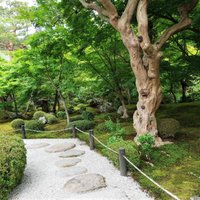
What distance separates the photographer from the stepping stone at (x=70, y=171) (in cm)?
587

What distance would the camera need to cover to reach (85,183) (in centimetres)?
517

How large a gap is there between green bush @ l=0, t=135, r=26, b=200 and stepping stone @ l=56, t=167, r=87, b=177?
1.01m

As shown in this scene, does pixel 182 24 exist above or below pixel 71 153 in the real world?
above

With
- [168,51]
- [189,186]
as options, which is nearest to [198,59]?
[168,51]

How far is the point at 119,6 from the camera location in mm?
8820

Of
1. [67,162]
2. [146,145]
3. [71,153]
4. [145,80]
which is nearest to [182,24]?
[145,80]

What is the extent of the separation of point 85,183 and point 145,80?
12.4ft

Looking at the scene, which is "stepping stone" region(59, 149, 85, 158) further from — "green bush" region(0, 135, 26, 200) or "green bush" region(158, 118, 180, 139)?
"green bush" region(158, 118, 180, 139)

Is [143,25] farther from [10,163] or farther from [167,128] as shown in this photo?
[10,163]

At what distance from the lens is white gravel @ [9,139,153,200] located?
15.3ft

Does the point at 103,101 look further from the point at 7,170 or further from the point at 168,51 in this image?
the point at 7,170

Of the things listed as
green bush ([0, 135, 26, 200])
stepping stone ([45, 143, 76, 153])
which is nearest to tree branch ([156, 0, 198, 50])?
stepping stone ([45, 143, 76, 153])

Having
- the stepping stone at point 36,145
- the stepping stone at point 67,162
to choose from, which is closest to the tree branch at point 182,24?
the stepping stone at point 67,162

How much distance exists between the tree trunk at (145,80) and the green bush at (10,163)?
154 inches
